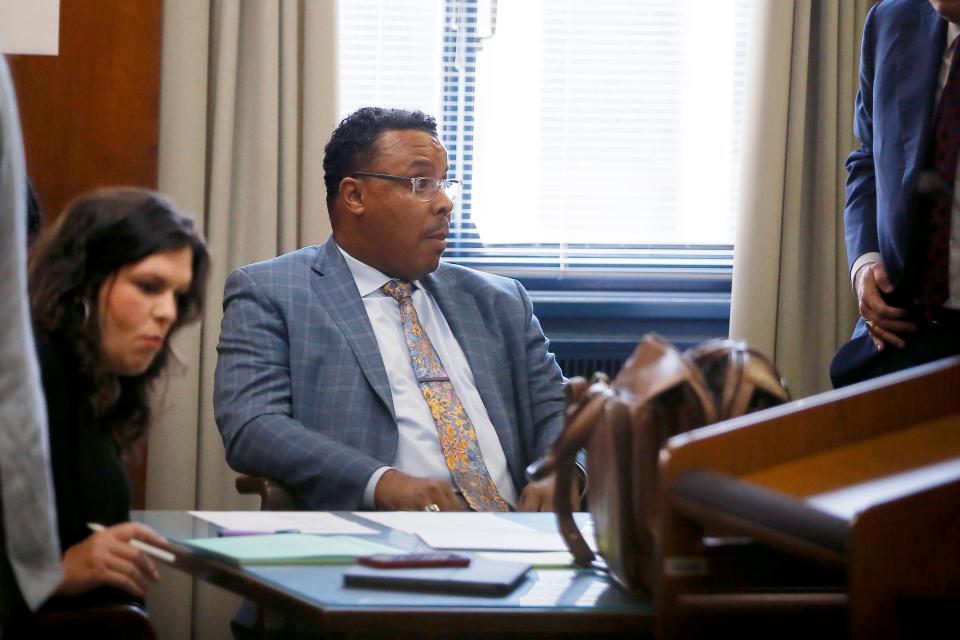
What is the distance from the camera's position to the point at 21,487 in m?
1.17

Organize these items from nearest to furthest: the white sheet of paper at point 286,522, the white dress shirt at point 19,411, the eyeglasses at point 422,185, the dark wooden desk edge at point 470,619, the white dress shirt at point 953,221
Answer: the white dress shirt at point 19,411
the dark wooden desk edge at point 470,619
the white sheet of paper at point 286,522
the white dress shirt at point 953,221
the eyeglasses at point 422,185

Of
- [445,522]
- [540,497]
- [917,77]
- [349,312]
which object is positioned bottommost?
[540,497]

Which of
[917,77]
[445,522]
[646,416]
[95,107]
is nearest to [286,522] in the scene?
[445,522]

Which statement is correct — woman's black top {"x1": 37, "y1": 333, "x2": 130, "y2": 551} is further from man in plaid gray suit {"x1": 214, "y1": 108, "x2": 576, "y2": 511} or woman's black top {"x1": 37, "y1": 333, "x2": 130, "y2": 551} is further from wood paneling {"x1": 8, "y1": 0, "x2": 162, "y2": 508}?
wood paneling {"x1": 8, "y1": 0, "x2": 162, "y2": 508}

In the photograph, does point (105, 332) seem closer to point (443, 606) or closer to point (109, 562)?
point (109, 562)

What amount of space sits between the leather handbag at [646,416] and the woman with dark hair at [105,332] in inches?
22.8

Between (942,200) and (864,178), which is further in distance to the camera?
(864,178)

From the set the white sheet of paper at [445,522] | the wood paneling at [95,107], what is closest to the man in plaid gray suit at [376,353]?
the white sheet of paper at [445,522]

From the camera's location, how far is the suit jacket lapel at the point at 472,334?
280 cm

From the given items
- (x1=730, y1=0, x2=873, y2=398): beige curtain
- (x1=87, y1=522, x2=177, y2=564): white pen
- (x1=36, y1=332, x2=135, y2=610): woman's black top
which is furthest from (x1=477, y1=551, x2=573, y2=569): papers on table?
(x1=730, y1=0, x2=873, y2=398): beige curtain

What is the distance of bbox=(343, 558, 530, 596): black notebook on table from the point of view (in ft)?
4.52

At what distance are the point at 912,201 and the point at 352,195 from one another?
4.22 feet

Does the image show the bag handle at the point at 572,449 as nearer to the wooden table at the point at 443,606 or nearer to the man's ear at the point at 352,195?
the wooden table at the point at 443,606

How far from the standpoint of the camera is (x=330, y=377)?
8.86 feet
